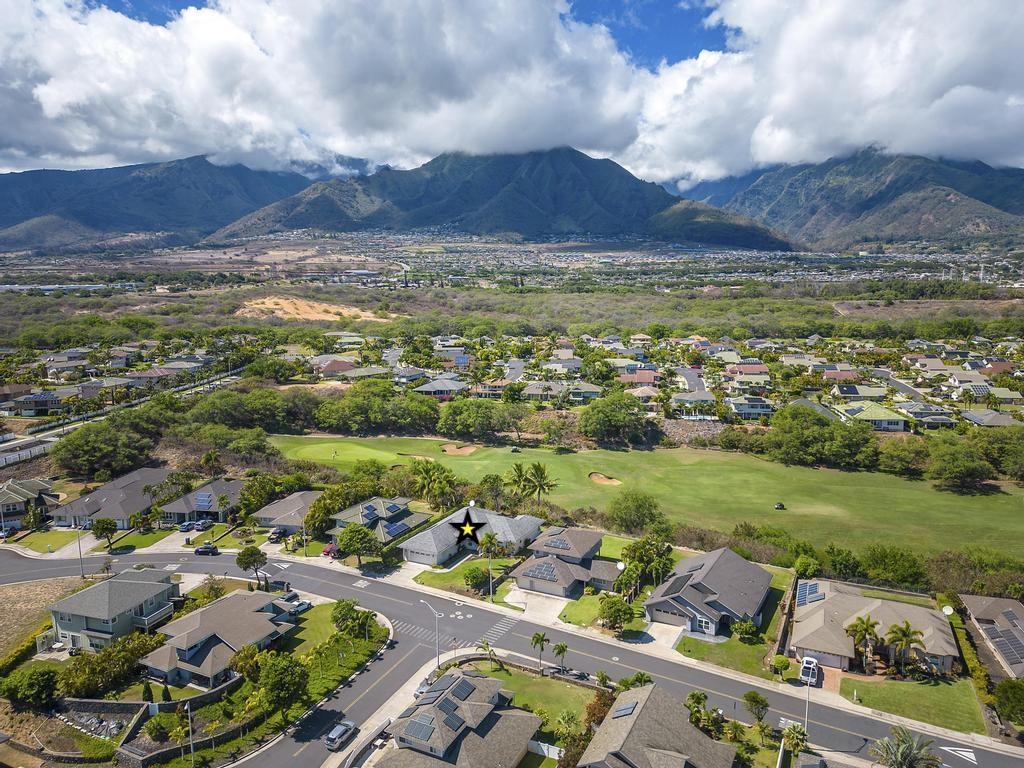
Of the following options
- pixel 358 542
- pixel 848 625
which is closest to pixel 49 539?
pixel 358 542

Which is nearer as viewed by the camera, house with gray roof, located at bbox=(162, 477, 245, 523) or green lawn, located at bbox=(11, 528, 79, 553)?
green lawn, located at bbox=(11, 528, 79, 553)

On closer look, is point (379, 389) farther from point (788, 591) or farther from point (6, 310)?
point (6, 310)

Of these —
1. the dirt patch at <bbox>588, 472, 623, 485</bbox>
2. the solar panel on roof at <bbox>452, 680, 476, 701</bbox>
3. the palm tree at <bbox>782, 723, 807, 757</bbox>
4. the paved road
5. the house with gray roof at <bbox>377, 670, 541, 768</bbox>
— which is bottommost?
the dirt patch at <bbox>588, 472, 623, 485</bbox>

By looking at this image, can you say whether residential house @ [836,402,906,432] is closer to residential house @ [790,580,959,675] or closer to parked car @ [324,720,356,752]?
residential house @ [790,580,959,675]

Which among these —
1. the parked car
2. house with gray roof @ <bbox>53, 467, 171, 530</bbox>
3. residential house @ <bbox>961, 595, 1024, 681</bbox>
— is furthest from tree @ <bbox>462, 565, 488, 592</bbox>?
house with gray roof @ <bbox>53, 467, 171, 530</bbox>

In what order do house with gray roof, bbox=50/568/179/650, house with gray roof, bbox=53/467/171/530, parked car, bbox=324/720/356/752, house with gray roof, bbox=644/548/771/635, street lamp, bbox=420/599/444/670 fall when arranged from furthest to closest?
house with gray roof, bbox=53/467/171/530
house with gray roof, bbox=644/548/771/635
house with gray roof, bbox=50/568/179/650
street lamp, bbox=420/599/444/670
parked car, bbox=324/720/356/752

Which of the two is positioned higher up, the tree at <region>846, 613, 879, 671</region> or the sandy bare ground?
the sandy bare ground

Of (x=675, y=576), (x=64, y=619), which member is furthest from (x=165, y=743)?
(x=675, y=576)

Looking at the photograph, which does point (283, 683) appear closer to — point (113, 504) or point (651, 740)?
point (651, 740)
